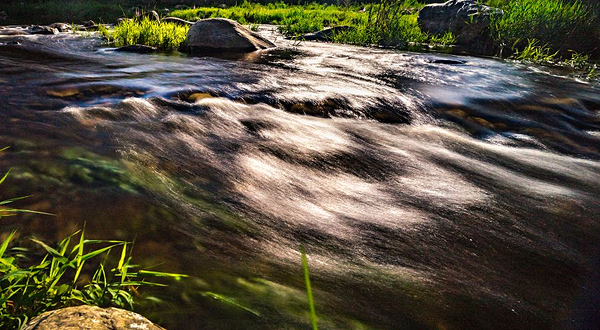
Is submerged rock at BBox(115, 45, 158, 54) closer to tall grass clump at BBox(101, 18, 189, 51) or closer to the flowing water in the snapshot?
tall grass clump at BBox(101, 18, 189, 51)

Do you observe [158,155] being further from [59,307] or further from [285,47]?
[285,47]

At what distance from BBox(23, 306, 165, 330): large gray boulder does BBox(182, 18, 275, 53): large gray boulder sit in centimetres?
684

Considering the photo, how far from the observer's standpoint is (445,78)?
19.2 feet

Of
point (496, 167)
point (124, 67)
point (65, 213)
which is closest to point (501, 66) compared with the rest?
point (496, 167)

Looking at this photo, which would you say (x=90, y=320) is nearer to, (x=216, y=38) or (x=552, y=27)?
(x=216, y=38)

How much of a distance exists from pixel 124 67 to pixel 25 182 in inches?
153

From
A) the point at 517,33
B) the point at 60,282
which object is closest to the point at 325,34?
the point at 517,33

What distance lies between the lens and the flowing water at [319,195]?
1.38m

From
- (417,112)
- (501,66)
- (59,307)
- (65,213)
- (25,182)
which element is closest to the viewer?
(59,307)

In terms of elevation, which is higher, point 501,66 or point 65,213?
point 501,66

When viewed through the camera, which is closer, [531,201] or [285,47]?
[531,201]

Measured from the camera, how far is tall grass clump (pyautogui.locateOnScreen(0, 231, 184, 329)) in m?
1.13

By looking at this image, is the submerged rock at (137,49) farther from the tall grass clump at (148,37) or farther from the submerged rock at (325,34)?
the submerged rock at (325,34)

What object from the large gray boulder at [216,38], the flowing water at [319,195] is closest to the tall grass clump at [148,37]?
the large gray boulder at [216,38]
